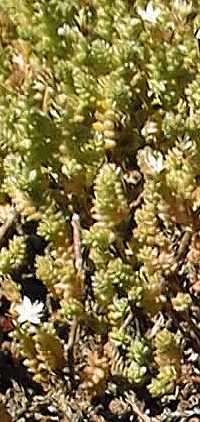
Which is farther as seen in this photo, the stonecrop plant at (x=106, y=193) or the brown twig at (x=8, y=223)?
the brown twig at (x=8, y=223)

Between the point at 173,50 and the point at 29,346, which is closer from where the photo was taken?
the point at 173,50

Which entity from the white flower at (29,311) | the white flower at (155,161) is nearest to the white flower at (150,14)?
the white flower at (155,161)

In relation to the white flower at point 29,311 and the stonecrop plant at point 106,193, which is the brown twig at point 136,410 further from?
the white flower at point 29,311

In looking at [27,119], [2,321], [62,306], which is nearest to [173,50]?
[27,119]

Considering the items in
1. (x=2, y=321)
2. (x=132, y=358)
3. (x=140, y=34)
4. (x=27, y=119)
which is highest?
(x=140, y=34)

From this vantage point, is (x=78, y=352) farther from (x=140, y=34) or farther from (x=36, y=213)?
(x=140, y=34)

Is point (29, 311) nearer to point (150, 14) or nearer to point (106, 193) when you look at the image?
point (106, 193)
